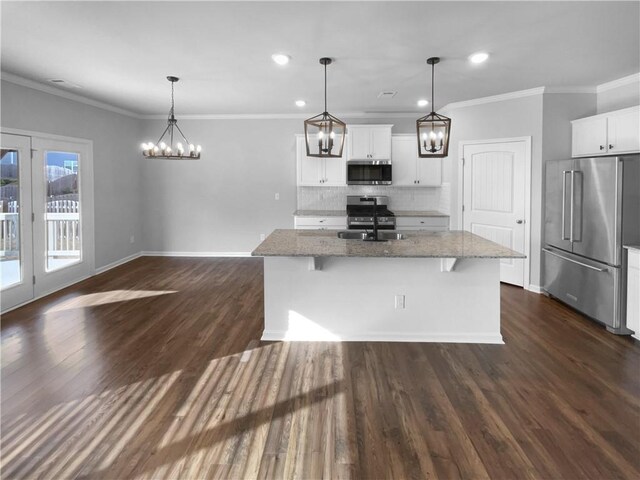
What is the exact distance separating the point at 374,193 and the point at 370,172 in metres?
0.59

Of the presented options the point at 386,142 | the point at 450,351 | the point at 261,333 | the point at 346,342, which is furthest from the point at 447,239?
the point at 386,142

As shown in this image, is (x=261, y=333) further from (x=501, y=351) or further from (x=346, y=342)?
(x=501, y=351)

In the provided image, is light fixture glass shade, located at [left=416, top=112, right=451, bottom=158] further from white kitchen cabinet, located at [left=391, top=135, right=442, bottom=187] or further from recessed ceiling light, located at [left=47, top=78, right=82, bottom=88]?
recessed ceiling light, located at [left=47, top=78, right=82, bottom=88]

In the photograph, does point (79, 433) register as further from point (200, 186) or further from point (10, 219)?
point (200, 186)

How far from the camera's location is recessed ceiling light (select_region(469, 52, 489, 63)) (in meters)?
3.71

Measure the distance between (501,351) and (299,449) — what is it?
203 centimetres

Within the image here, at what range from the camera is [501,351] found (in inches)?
133

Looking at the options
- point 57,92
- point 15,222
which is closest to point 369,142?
point 57,92

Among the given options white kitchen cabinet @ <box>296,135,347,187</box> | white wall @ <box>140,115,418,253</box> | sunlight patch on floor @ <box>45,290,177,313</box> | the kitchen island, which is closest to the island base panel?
the kitchen island

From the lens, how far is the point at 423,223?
639 centimetres

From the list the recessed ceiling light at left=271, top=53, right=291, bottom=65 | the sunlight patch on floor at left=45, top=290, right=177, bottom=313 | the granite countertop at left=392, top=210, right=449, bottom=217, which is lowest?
the sunlight patch on floor at left=45, top=290, right=177, bottom=313

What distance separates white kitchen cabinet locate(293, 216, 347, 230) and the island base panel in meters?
2.91

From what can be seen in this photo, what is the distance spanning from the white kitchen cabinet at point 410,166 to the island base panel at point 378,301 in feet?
11.2

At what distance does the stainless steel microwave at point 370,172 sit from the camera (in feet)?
21.5
